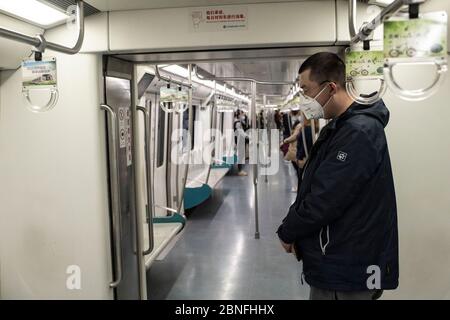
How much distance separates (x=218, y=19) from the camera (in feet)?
7.90

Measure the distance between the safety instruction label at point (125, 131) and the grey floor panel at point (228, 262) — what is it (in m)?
1.68

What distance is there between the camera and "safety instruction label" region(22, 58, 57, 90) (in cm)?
213

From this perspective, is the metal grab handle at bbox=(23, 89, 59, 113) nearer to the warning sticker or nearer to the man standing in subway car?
A: the warning sticker

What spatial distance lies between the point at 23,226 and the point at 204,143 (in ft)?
23.3

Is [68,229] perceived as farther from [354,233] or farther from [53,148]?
[354,233]

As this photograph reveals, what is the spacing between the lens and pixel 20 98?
8.38ft

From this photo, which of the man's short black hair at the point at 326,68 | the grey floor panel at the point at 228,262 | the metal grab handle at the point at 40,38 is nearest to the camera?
the metal grab handle at the point at 40,38

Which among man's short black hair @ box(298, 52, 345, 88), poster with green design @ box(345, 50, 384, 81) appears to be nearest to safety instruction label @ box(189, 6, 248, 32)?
man's short black hair @ box(298, 52, 345, 88)

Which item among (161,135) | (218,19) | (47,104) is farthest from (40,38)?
(161,135)

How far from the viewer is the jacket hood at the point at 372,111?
6.28 feet

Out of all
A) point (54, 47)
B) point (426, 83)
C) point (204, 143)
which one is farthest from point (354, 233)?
point (204, 143)

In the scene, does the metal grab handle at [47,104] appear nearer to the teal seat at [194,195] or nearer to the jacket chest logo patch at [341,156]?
the jacket chest logo patch at [341,156]

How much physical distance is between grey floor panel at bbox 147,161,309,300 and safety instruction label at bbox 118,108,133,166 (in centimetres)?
168

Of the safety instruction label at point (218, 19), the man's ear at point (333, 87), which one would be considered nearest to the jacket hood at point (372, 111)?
the man's ear at point (333, 87)
